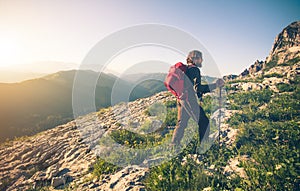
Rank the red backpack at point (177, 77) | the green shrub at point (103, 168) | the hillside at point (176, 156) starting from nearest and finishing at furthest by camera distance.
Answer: the hillside at point (176, 156)
the red backpack at point (177, 77)
the green shrub at point (103, 168)

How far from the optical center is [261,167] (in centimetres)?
542

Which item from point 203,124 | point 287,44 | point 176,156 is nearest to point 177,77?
point 203,124

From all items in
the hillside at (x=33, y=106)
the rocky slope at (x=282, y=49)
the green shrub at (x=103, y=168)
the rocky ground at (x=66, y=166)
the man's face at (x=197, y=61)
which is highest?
the rocky slope at (x=282, y=49)

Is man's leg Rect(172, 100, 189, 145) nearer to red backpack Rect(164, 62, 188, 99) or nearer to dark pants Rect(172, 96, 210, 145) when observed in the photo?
dark pants Rect(172, 96, 210, 145)

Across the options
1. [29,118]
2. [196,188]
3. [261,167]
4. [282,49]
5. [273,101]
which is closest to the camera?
[196,188]

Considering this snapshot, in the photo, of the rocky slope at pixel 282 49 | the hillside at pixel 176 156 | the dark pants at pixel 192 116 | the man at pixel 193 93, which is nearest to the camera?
the hillside at pixel 176 156

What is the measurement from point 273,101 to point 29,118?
1865 inches

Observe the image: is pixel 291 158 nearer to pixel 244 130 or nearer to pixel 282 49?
pixel 244 130

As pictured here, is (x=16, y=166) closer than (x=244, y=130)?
No

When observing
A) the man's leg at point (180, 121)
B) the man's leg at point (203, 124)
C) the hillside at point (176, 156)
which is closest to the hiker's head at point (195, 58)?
the man's leg at point (180, 121)

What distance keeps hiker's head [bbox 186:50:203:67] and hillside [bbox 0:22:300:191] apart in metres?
2.82

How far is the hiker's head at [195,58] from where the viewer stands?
21.7ft

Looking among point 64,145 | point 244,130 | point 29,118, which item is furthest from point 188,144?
point 29,118

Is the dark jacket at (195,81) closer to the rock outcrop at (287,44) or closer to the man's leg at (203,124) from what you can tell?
the man's leg at (203,124)
